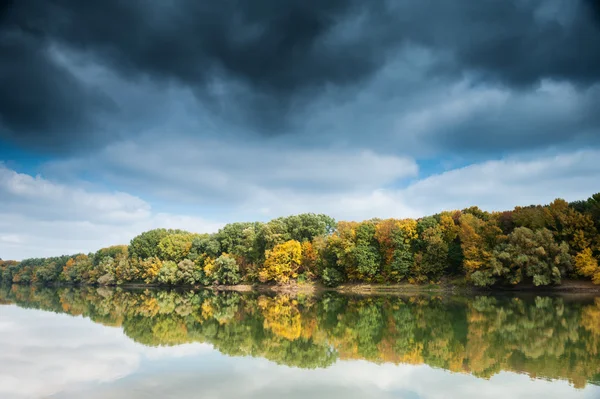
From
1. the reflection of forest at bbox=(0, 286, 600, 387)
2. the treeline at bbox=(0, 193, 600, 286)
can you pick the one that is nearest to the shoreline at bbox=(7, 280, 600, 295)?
the treeline at bbox=(0, 193, 600, 286)

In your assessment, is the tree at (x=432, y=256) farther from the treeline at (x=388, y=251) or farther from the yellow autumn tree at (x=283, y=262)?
the yellow autumn tree at (x=283, y=262)

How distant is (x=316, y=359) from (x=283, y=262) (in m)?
60.1

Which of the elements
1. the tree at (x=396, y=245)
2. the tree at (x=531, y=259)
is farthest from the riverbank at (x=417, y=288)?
the tree at (x=396, y=245)

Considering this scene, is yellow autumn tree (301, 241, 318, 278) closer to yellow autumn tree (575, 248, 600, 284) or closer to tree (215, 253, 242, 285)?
tree (215, 253, 242, 285)

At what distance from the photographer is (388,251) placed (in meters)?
65.6

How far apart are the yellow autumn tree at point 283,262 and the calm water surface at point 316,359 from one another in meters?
47.6

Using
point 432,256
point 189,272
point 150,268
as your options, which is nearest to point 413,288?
point 432,256

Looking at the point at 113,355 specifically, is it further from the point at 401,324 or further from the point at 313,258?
the point at 313,258

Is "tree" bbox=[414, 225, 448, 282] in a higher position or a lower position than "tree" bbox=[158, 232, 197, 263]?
lower

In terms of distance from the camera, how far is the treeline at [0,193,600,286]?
4853cm

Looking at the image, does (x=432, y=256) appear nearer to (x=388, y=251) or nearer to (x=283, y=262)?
(x=388, y=251)

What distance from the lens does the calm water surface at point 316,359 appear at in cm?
1243

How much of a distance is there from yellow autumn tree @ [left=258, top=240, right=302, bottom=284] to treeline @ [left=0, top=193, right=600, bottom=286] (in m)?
0.18

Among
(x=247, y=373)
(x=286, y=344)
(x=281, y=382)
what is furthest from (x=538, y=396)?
(x=286, y=344)
